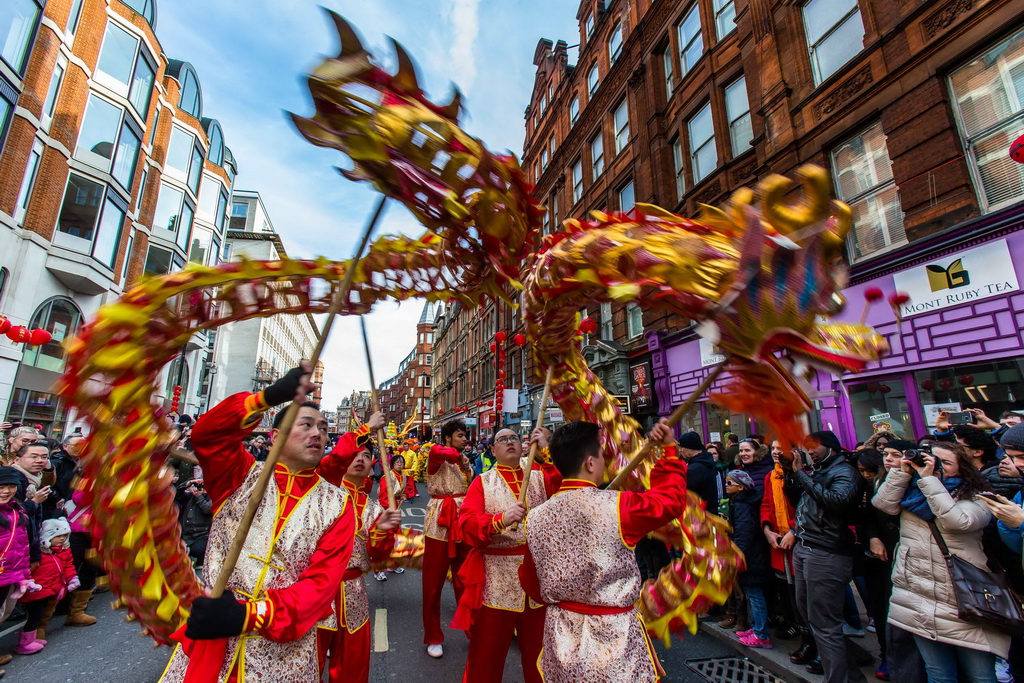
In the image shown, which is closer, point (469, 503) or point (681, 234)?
point (681, 234)

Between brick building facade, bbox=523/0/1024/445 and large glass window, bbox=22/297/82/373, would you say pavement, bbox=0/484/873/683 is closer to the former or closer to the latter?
brick building facade, bbox=523/0/1024/445

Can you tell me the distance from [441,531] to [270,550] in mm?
3282

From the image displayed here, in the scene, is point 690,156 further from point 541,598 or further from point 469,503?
point 541,598

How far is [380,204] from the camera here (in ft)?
6.63

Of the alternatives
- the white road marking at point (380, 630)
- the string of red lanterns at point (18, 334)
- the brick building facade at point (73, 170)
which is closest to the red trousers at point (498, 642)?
the white road marking at point (380, 630)

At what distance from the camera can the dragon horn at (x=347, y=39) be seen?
1676 mm

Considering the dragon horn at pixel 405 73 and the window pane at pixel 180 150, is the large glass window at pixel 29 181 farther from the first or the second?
the dragon horn at pixel 405 73

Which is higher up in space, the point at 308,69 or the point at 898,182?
the point at 898,182

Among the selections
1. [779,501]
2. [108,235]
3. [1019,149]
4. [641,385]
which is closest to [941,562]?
[779,501]

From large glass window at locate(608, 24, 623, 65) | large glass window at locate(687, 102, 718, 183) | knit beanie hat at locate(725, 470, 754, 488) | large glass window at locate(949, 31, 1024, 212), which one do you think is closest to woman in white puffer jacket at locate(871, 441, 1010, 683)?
knit beanie hat at locate(725, 470, 754, 488)

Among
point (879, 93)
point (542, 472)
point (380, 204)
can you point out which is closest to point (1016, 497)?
point (542, 472)

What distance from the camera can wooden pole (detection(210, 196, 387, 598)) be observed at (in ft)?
5.31

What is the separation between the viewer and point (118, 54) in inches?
701

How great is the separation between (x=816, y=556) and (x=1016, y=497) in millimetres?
1295
